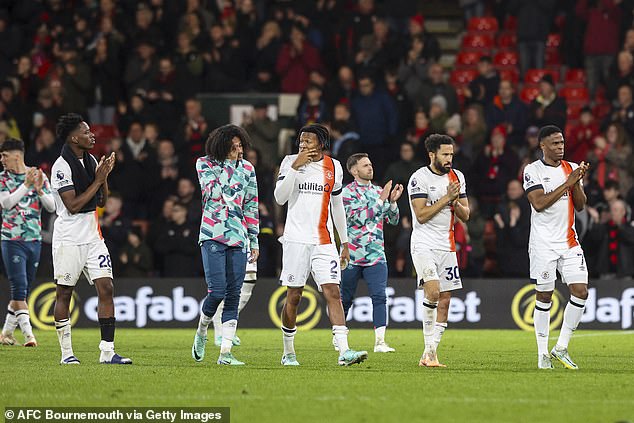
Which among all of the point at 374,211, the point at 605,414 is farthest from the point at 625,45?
the point at 605,414

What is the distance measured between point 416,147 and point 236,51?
518cm

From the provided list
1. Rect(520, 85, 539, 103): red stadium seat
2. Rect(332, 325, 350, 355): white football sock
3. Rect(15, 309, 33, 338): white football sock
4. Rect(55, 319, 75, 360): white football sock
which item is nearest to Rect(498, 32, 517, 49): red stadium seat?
Rect(520, 85, 539, 103): red stadium seat

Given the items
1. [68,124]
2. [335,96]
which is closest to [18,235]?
[68,124]

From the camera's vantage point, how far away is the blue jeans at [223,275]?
13586mm

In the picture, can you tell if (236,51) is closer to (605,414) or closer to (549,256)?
(549,256)

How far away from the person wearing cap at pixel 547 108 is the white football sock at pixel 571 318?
11358mm

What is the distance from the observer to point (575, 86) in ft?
91.2

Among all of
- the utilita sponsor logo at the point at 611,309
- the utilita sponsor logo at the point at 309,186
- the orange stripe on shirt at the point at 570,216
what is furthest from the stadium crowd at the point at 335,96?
the utilita sponsor logo at the point at 309,186

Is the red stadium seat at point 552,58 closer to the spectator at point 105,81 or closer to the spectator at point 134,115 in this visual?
the spectator at point 134,115

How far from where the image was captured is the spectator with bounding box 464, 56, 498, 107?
25828mm

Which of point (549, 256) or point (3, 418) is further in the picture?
point (549, 256)

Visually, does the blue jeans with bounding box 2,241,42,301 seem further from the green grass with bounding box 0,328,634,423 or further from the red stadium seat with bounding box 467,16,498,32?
the red stadium seat with bounding box 467,16,498,32

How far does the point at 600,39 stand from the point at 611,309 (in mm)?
7423
